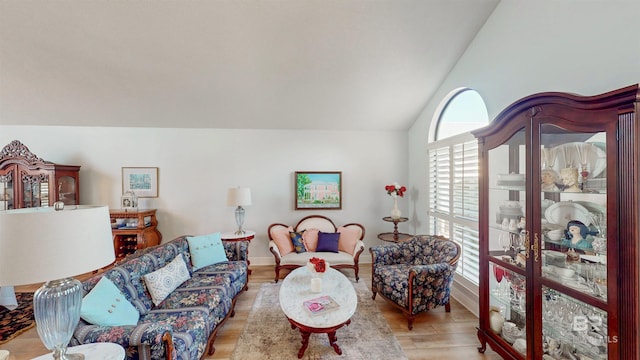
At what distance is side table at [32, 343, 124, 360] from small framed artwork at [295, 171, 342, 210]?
3.25 meters

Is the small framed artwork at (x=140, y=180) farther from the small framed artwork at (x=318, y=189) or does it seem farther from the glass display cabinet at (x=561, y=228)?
the glass display cabinet at (x=561, y=228)

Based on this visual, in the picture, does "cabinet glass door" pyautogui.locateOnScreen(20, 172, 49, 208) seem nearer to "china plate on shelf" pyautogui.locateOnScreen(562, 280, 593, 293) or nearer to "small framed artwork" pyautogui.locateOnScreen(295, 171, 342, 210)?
"small framed artwork" pyautogui.locateOnScreen(295, 171, 342, 210)

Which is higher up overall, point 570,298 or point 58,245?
point 58,245

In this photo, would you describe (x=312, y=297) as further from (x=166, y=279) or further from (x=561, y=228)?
(x=561, y=228)

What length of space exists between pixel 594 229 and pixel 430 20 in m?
2.45

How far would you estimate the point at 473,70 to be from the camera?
9.59ft

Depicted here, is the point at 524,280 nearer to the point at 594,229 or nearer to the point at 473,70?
the point at 594,229

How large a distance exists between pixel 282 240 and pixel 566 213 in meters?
3.38

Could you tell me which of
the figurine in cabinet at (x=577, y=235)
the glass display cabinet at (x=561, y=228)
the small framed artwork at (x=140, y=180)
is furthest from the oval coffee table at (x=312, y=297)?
the small framed artwork at (x=140, y=180)

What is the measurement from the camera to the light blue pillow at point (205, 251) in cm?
310

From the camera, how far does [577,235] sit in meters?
1.56

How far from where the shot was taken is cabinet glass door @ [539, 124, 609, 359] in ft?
4.66

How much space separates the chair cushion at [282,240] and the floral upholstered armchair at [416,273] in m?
1.47

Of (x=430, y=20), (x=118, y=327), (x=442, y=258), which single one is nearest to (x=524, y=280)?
(x=442, y=258)
